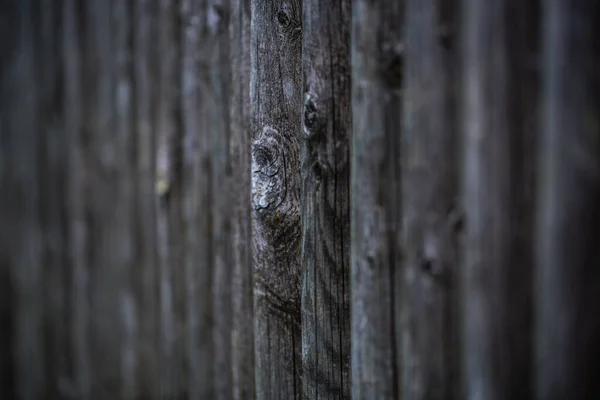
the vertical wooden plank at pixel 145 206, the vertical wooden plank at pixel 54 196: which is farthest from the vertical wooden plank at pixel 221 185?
the vertical wooden plank at pixel 54 196

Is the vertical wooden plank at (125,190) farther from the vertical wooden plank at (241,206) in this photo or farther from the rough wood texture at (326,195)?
the rough wood texture at (326,195)

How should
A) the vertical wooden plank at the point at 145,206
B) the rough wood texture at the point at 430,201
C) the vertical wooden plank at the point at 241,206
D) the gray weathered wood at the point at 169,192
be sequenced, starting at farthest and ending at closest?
1. the vertical wooden plank at the point at 145,206
2. the gray weathered wood at the point at 169,192
3. the vertical wooden plank at the point at 241,206
4. the rough wood texture at the point at 430,201

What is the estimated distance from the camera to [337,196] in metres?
1.17

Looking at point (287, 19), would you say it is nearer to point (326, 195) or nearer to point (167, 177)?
point (326, 195)

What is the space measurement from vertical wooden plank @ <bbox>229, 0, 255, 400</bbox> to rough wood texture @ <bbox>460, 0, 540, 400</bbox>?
31.0 inches

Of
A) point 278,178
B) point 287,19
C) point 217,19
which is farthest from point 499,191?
point 217,19

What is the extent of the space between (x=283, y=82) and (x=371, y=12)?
1.15 ft

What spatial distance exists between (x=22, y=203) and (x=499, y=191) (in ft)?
10.00

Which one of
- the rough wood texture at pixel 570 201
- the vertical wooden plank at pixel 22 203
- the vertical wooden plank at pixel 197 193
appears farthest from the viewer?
the vertical wooden plank at pixel 22 203

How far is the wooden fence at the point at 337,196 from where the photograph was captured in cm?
79

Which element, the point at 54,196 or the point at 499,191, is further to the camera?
the point at 54,196

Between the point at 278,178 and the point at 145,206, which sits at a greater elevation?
the point at 278,178

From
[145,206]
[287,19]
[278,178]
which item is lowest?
[145,206]

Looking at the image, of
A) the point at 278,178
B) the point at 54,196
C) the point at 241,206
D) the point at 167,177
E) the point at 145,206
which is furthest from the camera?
the point at 54,196
